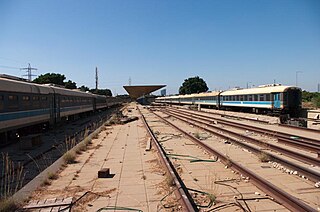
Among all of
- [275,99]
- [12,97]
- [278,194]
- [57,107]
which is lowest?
[278,194]

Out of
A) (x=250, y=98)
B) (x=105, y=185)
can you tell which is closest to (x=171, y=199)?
(x=105, y=185)

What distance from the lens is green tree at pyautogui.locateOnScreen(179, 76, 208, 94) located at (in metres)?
139

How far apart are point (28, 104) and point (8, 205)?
1149 centimetres

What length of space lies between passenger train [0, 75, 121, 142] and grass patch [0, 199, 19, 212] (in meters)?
7.89

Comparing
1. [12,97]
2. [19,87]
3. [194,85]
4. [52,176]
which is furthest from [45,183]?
[194,85]

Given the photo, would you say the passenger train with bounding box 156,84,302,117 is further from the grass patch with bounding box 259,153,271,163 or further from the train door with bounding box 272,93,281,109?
the grass patch with bounding box 259,153,271,163

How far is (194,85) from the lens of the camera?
459ft

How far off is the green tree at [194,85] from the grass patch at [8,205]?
13409 cm

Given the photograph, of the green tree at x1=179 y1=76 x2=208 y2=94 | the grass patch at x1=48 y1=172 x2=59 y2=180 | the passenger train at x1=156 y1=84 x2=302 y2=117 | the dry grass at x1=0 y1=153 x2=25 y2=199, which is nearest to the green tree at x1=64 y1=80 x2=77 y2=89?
the green tree at x1=179 y1=76 x2=208 y2=94

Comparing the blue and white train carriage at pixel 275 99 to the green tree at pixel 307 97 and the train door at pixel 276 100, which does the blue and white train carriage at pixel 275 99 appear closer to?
the train door at pixel 276 100

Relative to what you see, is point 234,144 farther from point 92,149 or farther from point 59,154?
point 59,154

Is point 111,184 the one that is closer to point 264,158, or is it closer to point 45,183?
point 45,183

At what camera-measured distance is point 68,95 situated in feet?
84.2

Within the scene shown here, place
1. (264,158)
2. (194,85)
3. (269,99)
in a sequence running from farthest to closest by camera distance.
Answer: (194,85), (269,99), (264,158)
